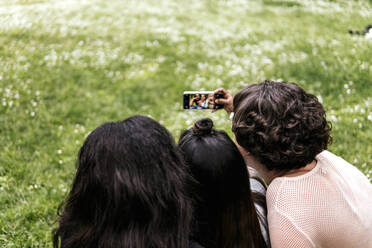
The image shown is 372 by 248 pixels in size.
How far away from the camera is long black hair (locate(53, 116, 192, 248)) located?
2.00 meters

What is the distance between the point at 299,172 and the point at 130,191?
144cm

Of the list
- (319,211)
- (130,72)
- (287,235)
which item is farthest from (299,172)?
(130,72)

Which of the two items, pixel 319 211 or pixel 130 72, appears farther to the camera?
pixel 130 72

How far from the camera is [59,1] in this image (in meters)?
14.8

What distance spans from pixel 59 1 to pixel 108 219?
1483 centimetres

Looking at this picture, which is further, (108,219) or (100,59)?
(100,59)

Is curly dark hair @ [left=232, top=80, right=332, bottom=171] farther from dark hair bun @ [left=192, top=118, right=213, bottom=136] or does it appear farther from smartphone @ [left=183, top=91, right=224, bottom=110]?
smartphone @ [left=183, top=91, right=224, bottom=110]

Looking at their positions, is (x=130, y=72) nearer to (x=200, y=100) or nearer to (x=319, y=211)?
(x=200, y=100)

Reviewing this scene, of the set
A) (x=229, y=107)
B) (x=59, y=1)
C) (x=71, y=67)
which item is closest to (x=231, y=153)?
(x=229, y=107)

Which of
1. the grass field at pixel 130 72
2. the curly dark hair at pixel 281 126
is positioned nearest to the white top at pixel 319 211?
the curly dark hair at pixel 281 126

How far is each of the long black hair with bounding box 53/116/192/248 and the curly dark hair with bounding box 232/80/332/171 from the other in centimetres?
84

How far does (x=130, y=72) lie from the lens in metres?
8.62

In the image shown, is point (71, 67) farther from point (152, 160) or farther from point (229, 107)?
point (152, 160)

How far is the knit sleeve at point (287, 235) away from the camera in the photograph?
Answer: 241 centimetres
